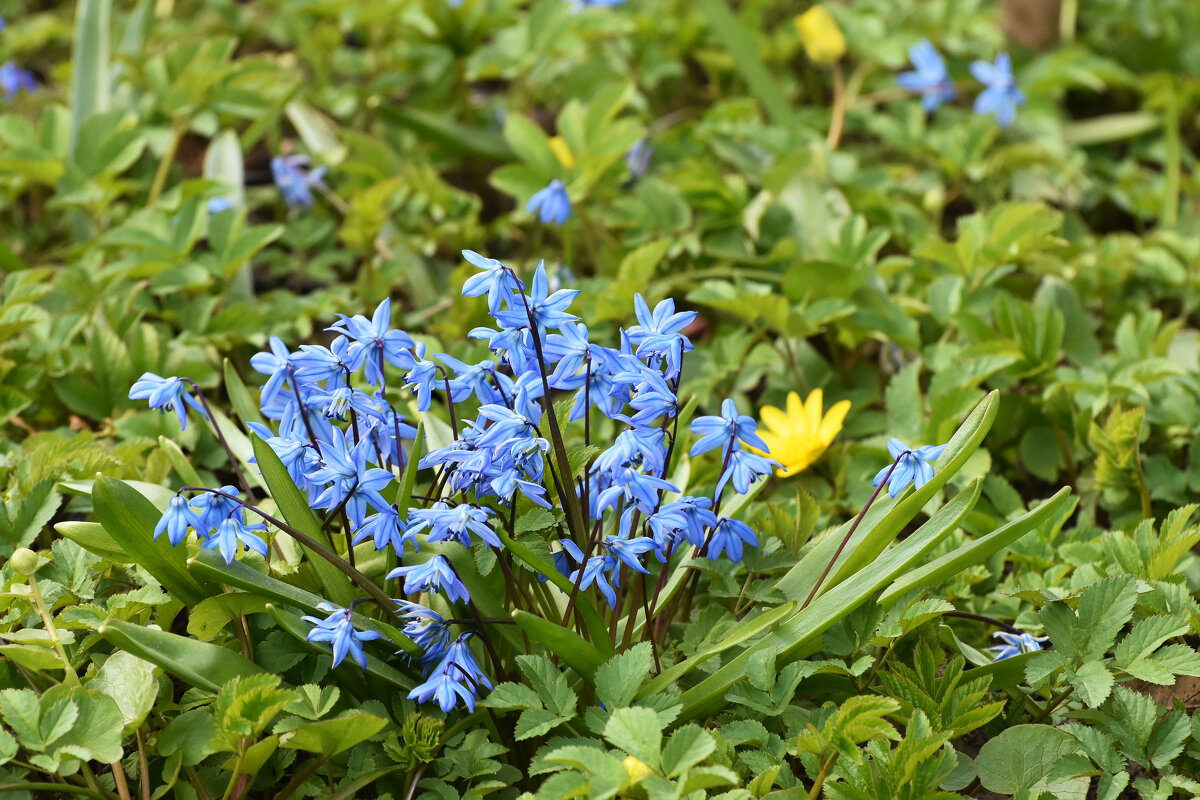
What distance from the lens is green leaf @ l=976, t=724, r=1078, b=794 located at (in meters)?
1.42

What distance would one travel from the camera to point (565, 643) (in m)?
1.39

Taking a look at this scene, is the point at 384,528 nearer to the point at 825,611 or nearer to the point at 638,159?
the point at 825,611

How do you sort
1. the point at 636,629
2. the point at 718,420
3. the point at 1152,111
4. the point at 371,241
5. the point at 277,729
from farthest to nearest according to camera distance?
1. the point at 1152,111
2. the point at 371,241
3. the point at 636,629
4. the point at 718,420
5. the point at 277,729

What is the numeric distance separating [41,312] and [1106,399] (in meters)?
2.13

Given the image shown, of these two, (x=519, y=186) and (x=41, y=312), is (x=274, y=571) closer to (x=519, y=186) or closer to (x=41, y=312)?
(x=41, y=312)

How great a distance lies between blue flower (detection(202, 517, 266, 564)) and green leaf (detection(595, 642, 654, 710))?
0.49 metres

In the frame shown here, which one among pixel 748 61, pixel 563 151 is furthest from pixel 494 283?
pixel 748 61

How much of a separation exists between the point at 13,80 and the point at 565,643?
3.12m

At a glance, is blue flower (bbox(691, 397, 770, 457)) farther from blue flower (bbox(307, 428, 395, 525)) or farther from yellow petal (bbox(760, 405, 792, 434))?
yellow petal (bbox(760, 405, 792, 434))

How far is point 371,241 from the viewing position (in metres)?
2.61

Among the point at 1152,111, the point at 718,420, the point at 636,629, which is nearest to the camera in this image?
the point at 718,420

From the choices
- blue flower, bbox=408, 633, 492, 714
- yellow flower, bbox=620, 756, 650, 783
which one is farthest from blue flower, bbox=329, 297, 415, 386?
yellow flower, bbox=620, 756, 650, 783

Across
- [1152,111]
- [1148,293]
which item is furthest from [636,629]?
[1152,111]

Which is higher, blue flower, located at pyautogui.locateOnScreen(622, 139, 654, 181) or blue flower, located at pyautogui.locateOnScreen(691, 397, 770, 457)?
blue flower, located at pyautogui.locateOnScreen(691, 397, 770, 457)
